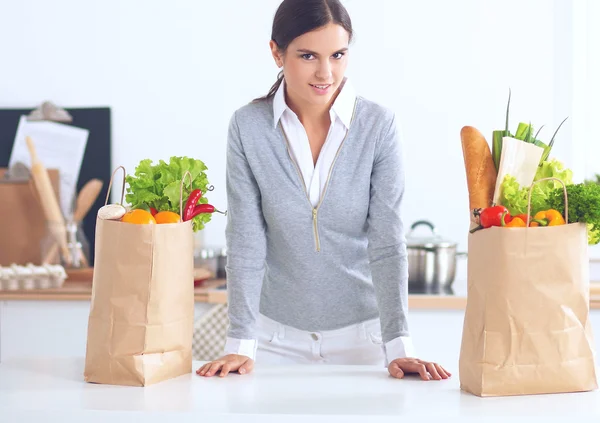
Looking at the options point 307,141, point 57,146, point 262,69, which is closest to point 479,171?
point 307,141

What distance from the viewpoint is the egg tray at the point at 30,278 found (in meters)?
2.96

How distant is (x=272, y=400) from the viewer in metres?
→ 1.32

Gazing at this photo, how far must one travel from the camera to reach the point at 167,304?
1.43 metres

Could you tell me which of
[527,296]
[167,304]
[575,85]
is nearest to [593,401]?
[527,296]

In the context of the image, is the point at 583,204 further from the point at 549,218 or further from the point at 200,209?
the point at 200,209

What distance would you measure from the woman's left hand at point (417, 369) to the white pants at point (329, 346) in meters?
0.30

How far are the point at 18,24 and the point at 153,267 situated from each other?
7.54 ft

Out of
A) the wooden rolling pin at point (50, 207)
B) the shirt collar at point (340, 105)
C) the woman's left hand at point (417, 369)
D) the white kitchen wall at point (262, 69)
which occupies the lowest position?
the woman's left hand at point (417, 369)

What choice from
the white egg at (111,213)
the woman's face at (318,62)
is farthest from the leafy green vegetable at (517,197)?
the white egg at (111,213)

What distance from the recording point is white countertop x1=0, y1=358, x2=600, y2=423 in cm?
123

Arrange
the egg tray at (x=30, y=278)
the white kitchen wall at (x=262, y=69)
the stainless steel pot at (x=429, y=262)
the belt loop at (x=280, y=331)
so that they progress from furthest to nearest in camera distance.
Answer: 1. the white kitchen wall at (x=262, y=69)
2. the egg tray at (x=30, y=278)
3. the stainless steel pot at (x=429, y=262)
4. the belt loop at (x=280, y=331)

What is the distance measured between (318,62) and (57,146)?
2010mm

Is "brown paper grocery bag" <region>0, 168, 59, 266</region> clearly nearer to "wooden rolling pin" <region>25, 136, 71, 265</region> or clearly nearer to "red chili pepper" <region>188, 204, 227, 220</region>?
"wooden rolling pin" <region>25, 136, 71, 265</region>

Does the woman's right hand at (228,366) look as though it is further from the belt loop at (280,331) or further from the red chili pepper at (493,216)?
the red chili pepper at (493,216)
